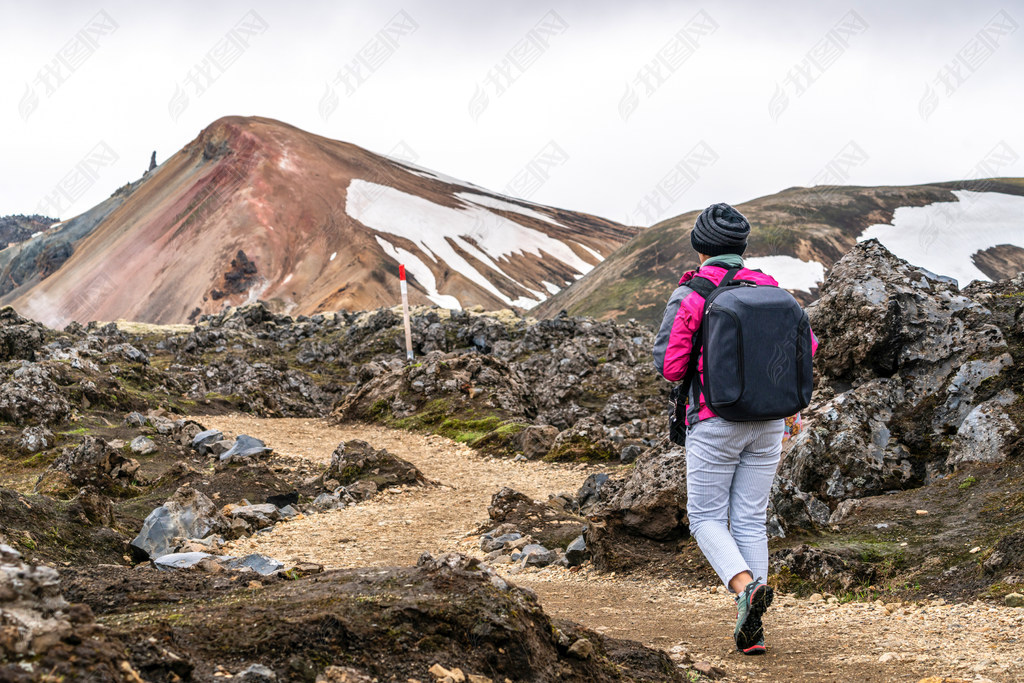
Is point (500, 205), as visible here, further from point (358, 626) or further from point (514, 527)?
point (358, 626)

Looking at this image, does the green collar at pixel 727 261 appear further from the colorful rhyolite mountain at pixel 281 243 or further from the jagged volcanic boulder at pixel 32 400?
the colorful rhyolite mountain at pixel 281 243

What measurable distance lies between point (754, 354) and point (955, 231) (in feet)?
235

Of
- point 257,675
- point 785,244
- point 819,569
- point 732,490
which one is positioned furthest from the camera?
point 785,244

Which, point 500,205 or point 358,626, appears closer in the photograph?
point 358,626

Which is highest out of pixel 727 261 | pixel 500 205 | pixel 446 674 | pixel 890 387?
pixel 500 205

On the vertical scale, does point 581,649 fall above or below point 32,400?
above

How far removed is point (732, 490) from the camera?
17.3 feet

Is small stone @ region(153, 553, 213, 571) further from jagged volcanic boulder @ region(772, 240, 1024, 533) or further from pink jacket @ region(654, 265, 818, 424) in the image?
jagged volcanic boulder @ region(772, 240, 1024, 533)

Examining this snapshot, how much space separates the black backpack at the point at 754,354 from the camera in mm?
→ 4812

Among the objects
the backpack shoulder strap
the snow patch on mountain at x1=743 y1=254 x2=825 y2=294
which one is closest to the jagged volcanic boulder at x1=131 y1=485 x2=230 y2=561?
the backpack shoulder strap

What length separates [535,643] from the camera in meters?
3.97

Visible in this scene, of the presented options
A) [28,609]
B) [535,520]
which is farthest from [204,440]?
[28,609]

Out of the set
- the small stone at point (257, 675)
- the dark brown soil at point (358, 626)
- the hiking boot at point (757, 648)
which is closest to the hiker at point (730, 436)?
the hiking boot at point (757, 648)

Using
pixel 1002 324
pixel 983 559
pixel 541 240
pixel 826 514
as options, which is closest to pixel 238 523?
pixel 826 514
